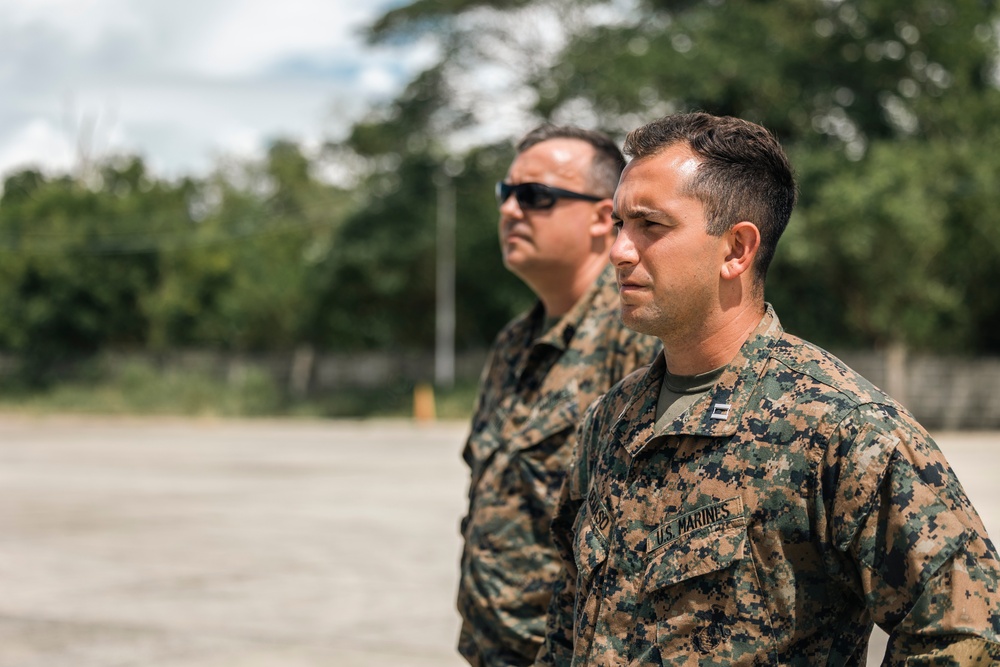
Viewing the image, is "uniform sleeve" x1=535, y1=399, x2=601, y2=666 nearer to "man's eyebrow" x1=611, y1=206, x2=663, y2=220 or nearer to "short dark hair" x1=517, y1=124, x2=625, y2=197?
"man's eyebrow" x1=611, y1=206, x2=663, y2=220

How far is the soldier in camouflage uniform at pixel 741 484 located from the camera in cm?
174

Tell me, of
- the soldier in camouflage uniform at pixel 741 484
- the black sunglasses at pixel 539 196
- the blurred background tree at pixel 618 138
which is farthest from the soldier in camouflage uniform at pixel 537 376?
the blurred background tree at pixel 618 138

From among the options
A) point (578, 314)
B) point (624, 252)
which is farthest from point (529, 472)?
point (624, 252)

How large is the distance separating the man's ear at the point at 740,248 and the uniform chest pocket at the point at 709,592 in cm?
37

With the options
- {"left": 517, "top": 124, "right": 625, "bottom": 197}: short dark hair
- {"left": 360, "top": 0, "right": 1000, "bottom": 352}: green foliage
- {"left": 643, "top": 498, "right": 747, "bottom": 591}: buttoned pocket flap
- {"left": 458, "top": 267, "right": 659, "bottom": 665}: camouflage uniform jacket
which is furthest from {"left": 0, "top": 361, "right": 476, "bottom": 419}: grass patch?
{"left": 643, "top": 498, "right": 747, "bottom": 591}: buttoned pocket flap

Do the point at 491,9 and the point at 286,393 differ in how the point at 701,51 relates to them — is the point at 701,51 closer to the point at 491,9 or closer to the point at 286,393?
the point at 491,9

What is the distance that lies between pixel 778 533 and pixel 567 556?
1.72 ft

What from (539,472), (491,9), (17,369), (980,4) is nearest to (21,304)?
(17,369)

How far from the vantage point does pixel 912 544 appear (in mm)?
1716

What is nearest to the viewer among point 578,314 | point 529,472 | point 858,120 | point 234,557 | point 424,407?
point 529,472

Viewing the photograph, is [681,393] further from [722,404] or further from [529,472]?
[529,472]

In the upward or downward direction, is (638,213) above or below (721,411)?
above

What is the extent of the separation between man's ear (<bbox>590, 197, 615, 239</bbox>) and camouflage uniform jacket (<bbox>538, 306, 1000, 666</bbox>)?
1196mm

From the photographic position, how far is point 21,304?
39.4 m
